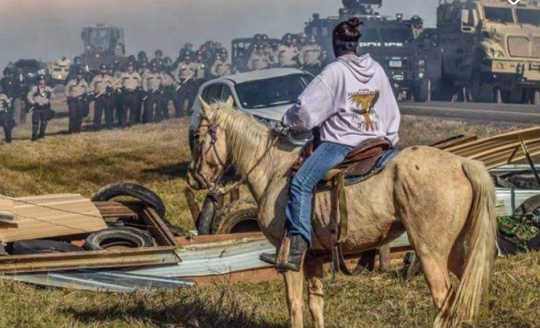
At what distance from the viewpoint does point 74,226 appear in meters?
11.5

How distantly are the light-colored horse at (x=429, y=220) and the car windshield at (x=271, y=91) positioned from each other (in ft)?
40.2

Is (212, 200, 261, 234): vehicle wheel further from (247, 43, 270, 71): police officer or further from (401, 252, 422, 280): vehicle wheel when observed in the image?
(247, 43, 270, 71): police officer

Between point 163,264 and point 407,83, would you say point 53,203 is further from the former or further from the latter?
point 407,83

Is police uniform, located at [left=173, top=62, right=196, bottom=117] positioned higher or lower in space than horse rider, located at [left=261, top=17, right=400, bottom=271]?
lower

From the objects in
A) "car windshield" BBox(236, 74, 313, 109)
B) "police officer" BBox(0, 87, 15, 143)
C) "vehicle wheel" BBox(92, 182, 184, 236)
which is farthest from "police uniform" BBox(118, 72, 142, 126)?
"vehicle wheel" BBox(92, 182, 184, 236)

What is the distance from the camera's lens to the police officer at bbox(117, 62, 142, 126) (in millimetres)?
40625

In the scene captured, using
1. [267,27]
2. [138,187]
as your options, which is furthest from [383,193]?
[267,27]

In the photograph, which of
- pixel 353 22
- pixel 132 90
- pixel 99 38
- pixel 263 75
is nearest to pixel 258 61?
pixel 132 90

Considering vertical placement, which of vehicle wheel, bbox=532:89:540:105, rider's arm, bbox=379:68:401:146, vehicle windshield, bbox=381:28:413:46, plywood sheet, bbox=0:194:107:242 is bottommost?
vehicle wheel, bbox=532:89:540:105

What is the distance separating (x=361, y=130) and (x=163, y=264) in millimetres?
3404

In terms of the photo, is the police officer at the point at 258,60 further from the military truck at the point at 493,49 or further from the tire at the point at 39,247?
the tire at the point at 39,247

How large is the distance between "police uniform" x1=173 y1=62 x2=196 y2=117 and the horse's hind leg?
3406cm

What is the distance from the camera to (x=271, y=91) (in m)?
20.8

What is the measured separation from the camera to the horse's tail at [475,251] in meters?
7.42
